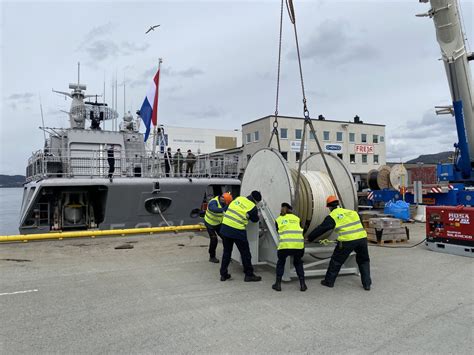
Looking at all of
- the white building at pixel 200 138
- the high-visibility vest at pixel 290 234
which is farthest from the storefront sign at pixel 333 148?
the high-visibility vest at pixel 290 234

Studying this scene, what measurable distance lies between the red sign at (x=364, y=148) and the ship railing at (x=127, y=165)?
1100 inches

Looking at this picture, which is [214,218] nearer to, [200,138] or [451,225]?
[451,225]

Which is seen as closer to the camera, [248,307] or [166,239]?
[248,307]

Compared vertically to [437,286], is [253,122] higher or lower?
higher

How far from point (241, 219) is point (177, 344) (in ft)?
9.57

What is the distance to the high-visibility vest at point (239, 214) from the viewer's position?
6609 mm

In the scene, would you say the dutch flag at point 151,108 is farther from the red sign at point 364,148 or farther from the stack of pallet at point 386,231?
the red sign at point 364,148

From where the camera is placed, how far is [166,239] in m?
11.3

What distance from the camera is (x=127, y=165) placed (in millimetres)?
14977

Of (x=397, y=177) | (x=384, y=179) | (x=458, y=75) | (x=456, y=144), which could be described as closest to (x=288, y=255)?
(x=458, y=75)

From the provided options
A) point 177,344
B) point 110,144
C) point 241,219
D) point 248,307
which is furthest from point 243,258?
point 110,144

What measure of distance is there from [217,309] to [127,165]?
10.9 metres

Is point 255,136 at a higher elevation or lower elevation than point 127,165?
higher

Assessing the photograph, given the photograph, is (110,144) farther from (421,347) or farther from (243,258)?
(421,347)
